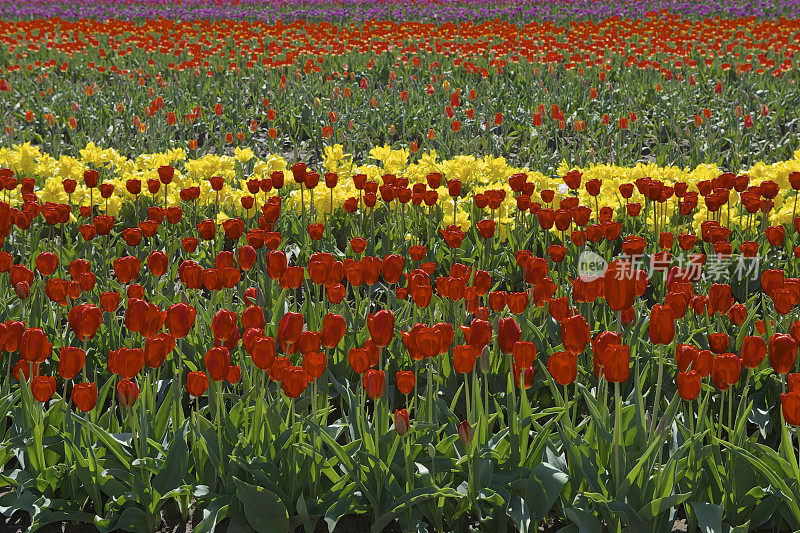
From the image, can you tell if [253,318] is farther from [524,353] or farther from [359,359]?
[524,353]

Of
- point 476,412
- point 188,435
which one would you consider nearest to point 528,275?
point 476,412

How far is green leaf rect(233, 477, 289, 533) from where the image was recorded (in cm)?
225

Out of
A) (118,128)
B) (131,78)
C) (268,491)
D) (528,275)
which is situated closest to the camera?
(268,491)

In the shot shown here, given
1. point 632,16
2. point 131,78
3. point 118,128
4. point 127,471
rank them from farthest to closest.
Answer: point 632,16, point 131,78, point 118,128, point 127,471

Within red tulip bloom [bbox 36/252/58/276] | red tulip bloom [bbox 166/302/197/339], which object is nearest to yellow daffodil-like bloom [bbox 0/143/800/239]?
red tulip bloom [bbox 36/252/58/276]

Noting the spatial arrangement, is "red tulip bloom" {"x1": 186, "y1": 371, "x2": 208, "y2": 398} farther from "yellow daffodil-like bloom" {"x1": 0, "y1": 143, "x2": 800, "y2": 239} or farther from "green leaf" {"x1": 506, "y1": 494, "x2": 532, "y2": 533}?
"yellow daffodil-like bloom" {"x1": 0, "y1": 143, "x2": 800, "y2": 239}

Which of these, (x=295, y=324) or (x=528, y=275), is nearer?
(x=295, y=324)

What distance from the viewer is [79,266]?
3.17 metres

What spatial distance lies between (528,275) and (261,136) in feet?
20.2

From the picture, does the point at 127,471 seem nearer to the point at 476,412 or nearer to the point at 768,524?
the point at 476,412

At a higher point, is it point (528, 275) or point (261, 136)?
point (528, 275)

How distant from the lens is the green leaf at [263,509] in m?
2.25

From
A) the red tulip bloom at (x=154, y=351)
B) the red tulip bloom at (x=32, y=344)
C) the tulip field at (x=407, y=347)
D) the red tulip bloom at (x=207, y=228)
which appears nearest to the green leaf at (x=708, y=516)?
the tulip field at (x=407, y=347)

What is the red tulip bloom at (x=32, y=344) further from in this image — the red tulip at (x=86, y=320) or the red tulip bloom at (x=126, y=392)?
the red tulip bloom at (x=126, y=392)
